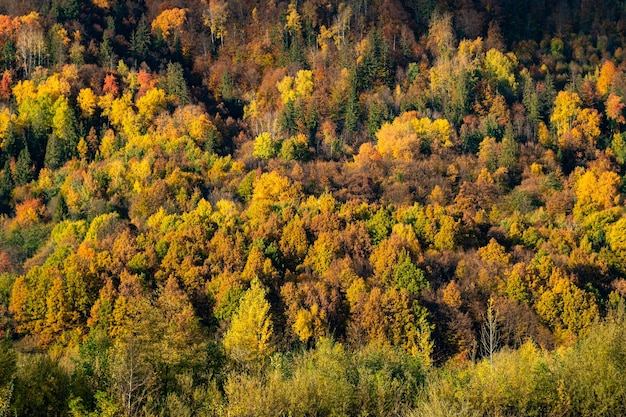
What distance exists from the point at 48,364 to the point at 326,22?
136m

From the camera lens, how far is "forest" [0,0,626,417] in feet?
125

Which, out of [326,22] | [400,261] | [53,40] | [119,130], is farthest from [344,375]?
[326,22]

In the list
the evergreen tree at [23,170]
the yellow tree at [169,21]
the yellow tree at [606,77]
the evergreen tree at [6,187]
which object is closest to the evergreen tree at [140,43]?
the yellow tree at [169,21]

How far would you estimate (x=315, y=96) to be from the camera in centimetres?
14000

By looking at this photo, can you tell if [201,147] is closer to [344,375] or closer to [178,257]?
[178,257]

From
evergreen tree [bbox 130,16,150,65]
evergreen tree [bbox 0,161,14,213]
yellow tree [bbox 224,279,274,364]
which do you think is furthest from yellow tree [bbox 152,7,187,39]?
yellow tree [bbox 224,279,274,364]

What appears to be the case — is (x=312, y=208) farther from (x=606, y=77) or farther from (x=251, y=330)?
(x=606, y=77)

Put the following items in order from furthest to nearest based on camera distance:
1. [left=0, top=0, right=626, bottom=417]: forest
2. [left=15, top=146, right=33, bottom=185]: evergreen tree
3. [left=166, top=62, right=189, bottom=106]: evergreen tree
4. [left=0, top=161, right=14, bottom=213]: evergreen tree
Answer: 1. [left=166, top=62, right=189, bottom=106]: evergreen tree
2. [left=15, top=146, right=33, bottom=185]: evergreen tree
3. [left=0, top=161, right=14, bottom=213]: evergreen tree
4. [left=0, top=0, right=626, bottom=417]: forest

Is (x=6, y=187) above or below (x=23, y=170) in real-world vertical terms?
below

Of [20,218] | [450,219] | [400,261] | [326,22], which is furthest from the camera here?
[326,22]

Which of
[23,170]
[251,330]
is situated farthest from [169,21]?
[251,330]

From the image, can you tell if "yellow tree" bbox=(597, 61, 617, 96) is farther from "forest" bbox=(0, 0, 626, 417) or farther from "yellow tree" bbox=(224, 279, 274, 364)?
"yellow tree" bbox=(224, 279, 274, 364)

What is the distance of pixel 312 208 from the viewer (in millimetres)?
98812

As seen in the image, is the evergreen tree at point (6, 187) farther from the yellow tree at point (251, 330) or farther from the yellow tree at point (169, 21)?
the yellow tree at point (169, 21)
